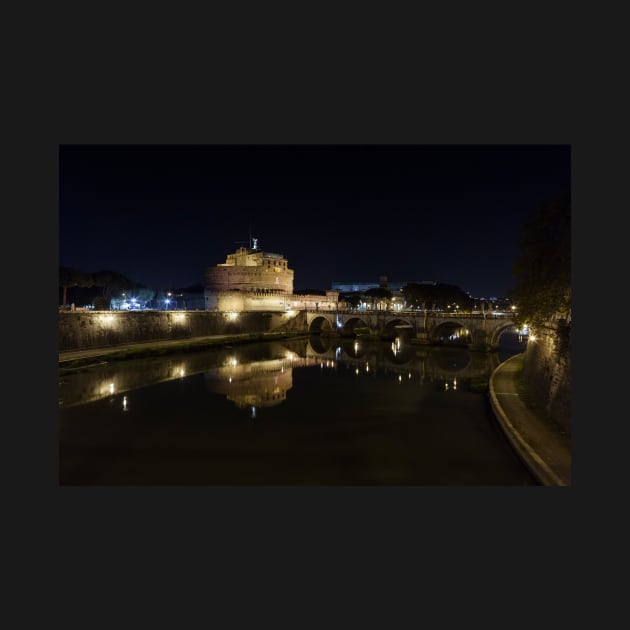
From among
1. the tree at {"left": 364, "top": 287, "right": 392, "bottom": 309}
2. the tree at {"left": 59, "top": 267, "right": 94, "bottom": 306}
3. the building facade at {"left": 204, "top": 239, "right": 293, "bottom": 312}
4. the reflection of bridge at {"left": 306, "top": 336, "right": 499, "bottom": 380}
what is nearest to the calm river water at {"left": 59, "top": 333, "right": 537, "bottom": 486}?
the reflection of bridge at {"left": 306, "top": 336, "right": 499, "bottom": 380}

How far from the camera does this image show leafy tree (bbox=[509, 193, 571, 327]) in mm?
10672

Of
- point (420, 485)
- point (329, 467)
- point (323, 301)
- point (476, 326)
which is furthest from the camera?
A: point (323, 301)

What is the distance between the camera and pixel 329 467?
965 cm

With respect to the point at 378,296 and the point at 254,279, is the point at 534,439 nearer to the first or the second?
the point at 254,279

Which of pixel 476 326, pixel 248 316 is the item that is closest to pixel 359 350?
pixel 476 326

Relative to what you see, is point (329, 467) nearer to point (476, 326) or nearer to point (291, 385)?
point (291, 385)

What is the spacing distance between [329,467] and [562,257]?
7.65 m

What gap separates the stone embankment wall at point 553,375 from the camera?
9.90 m

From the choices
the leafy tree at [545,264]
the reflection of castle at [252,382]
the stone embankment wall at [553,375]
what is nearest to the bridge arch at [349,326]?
the reflection of castle at [252,382]

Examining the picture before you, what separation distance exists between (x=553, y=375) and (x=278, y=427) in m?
7.80

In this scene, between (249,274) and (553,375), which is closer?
(553,375)

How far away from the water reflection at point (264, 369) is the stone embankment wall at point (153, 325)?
3899 millimetres

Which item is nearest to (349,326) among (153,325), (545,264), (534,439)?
(153,325)

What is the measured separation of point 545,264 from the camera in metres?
11.7
